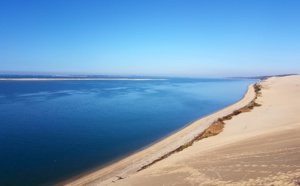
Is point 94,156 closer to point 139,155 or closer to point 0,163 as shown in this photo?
point 139,155

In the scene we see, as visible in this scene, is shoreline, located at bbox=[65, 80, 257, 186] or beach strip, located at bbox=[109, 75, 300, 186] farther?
shoreline, located at bbox=[65, 80, 257, 186]

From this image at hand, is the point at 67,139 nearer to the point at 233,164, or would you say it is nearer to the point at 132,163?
the point at 132,163

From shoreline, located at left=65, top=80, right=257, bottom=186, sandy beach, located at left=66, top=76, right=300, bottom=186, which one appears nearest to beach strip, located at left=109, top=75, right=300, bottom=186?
sandy beach, located at left=66, top=76, right=300, bottom=186

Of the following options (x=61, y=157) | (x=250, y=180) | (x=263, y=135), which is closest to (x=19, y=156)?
(x=61, y=157)

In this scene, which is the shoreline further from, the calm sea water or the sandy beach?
the calm sea water

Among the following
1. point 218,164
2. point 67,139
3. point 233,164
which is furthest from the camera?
point 67,139

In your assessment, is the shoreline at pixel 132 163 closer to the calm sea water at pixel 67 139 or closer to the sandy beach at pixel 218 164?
the sandy beach at pixel 218 164

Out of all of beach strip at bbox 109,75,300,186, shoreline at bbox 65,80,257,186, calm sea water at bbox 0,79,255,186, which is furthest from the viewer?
calm sea water at bbox 0,79,255,186

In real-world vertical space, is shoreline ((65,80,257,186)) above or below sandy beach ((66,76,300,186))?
below

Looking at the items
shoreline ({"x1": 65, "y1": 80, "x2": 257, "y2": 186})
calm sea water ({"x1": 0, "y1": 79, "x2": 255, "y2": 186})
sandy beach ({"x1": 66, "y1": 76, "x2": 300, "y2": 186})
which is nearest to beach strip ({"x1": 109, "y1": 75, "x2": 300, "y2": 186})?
sandy beach ({"x1": 66, "y1": 76, "x2": 300, "y2": 186})

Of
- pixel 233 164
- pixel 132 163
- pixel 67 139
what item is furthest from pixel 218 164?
pixel 67 139

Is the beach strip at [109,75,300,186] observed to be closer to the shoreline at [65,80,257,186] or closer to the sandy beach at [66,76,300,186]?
the sandy beach at [66,76,300,186]

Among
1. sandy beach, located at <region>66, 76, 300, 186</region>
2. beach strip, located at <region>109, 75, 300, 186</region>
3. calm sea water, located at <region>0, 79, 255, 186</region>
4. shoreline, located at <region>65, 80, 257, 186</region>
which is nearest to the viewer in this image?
beach strip, located at <region>109, 75, 300, 186</region>

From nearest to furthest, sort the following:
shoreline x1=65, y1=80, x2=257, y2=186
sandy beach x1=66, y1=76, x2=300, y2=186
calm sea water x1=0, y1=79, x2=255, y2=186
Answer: sandy beach x1=66, y1=76, x2=300, y2=186
shoreline x1=65, y1=80, x2=257, y2=186
calm sea water x1=0, y1=79, x2=255, y2=186
